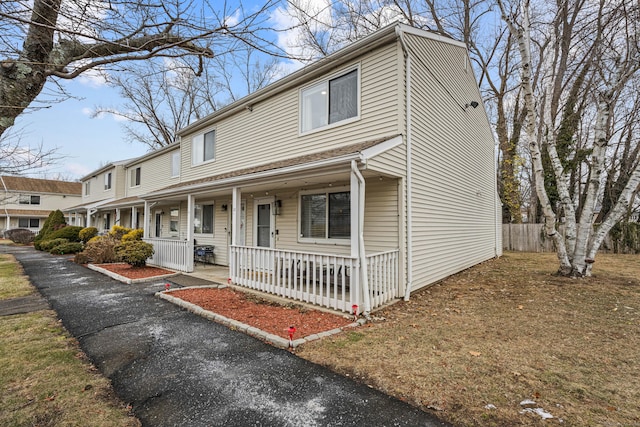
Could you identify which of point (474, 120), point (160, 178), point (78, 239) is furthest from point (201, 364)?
point (78, 239)

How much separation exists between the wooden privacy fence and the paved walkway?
1731 centimetres

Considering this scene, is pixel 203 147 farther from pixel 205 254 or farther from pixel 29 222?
pixel 29 222

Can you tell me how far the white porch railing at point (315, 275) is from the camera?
18.2ft

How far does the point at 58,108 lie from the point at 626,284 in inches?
471

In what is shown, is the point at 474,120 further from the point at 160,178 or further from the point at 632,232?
the point at 160,178

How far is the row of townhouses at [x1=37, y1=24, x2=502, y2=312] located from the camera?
20.3 ft

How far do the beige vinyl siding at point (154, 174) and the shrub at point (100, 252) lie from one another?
3908mm

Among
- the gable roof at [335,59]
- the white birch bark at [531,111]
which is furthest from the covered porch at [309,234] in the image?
the white birch bark at [531,111]

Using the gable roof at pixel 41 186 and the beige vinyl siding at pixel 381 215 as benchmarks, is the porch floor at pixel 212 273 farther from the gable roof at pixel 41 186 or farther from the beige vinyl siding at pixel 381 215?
the gable roof at pixel 41 186

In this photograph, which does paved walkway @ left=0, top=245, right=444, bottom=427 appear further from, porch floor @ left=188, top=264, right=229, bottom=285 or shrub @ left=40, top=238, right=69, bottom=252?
shrub @ left=40, top=238, right=69, bottom=252

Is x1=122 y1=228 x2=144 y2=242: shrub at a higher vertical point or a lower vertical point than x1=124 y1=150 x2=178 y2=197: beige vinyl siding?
lower

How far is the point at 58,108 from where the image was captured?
2.76 metres

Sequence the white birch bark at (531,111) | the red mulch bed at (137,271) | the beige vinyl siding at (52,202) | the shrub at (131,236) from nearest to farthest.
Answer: the white birch bark at (531,111) → the red mulch bed at (137,271) → the shrub at (131,236) → the beige vinyl siding at (52,202)

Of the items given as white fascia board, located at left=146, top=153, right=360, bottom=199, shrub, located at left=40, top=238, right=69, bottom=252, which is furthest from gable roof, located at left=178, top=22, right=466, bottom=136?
shrub, located at left=40, top=238, right=69, bottom=252
